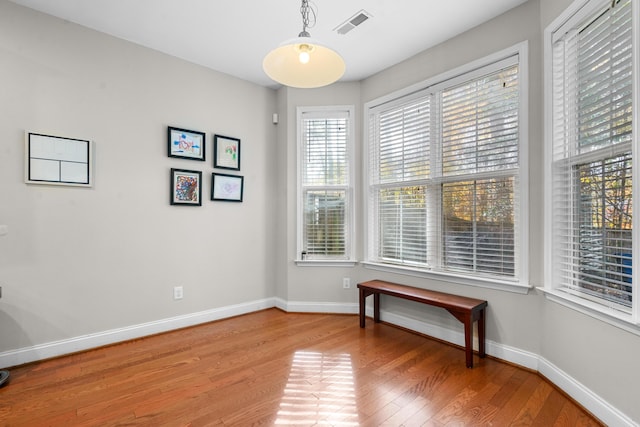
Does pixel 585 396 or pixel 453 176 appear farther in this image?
pixel 453 176

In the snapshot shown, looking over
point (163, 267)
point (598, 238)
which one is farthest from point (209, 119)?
point (598, 238)

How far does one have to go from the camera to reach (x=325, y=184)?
3693 mm

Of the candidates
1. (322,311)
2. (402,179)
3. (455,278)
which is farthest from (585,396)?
(322,311)

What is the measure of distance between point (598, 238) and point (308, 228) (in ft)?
8.47

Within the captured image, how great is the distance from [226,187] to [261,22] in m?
1.65

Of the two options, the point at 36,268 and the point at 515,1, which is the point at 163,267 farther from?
the point at 515,1

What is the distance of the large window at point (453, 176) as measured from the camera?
8.06 feet

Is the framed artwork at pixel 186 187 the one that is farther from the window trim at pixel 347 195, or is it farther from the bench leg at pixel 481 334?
the bench leg at pixel 481 334

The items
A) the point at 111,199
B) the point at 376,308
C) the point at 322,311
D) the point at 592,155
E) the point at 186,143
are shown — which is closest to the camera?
the point at 592,155

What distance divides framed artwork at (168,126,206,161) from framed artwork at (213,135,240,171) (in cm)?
14

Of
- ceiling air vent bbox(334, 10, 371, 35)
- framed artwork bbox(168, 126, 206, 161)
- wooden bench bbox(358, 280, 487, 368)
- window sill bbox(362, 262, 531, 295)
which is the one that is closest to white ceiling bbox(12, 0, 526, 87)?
ceiling air vent bbox(334, 10, 371, 35)

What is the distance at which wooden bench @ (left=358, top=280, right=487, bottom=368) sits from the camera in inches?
93.6

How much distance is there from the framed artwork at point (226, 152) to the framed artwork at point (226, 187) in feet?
0.37

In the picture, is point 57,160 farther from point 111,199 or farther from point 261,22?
point 261,22
